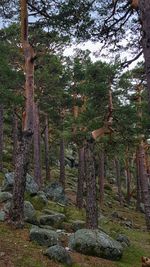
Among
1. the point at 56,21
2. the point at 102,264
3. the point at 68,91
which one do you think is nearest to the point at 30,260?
the point at 102,264

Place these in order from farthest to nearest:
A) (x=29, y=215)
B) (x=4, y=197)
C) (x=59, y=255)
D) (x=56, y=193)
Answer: (x=56, y=193), (x=4, y=197), (x=29, y=215), (x=59, y=255)

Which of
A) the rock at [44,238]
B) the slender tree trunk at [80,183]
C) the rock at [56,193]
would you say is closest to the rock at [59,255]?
the rock at [44,238]

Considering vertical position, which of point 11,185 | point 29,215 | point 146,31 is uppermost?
point 146,31

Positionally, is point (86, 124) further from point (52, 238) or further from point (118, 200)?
point (118, 200)

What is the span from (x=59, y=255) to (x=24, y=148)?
3.78 meters

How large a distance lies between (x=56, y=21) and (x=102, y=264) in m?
8.38

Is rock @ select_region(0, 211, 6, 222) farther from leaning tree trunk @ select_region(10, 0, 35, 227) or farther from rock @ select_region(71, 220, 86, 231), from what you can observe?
rock @ select_region(71, 220, 86, 231)

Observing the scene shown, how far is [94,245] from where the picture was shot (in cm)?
1025

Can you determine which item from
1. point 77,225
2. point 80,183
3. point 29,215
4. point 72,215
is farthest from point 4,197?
point 80,183

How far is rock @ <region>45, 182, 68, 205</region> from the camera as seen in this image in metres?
22.2

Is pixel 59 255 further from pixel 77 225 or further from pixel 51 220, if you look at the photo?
pixel 77 225

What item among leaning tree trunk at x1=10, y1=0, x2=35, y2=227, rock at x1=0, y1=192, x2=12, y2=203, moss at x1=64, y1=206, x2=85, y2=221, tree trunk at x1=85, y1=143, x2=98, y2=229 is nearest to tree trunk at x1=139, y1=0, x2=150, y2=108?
leaning tree trunk at x1=10, y1=0, x2=35, y2=227

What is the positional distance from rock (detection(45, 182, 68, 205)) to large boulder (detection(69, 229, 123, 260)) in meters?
11.8

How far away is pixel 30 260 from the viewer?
27.9ft
